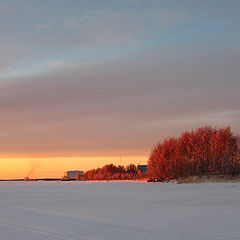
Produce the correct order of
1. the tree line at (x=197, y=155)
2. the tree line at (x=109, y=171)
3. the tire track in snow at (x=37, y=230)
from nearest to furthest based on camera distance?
the tire track in snow at (x=37, y=230), the tree line at (x=197, y=155), the tree line at (x=109, y=171)

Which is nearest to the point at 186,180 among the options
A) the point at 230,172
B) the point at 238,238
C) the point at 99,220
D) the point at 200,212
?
the point at 230,172

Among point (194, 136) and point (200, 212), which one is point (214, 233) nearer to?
point (200, 212)

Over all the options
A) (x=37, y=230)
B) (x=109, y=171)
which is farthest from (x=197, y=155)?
(x=37, y=230)

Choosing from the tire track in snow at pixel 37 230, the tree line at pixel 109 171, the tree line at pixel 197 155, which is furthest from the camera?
the tree line at pixel 109 171

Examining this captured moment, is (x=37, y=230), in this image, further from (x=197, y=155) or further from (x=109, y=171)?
(x=109, y=171)

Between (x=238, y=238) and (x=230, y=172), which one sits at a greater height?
(x=230, y=172)

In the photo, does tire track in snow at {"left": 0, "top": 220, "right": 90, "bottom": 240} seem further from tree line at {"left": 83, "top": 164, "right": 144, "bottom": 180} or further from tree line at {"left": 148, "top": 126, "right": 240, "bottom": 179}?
tree line at {"left": 83, "top": 164, "right": 144, "bottom": 180}

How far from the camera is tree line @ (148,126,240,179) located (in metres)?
19.0

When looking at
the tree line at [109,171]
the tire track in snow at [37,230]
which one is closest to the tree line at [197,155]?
the tree line at [109,171]

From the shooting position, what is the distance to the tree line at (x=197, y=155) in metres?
19.0

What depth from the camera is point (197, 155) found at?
19938 millimetres

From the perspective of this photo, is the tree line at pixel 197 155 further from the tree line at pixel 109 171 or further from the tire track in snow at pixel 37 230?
the tire track in snow at pixel 37 230

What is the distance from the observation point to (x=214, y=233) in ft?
15.1

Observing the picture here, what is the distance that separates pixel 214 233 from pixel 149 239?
84 cm
